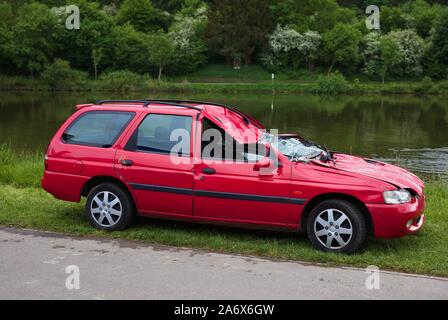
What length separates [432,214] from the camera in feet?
29.3

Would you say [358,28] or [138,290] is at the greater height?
[358,28]

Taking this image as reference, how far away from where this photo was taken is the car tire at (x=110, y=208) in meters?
7.63

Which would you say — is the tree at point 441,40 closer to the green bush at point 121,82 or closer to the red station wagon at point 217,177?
the green bush at point 121,82

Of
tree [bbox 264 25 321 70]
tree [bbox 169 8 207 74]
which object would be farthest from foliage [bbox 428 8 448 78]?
tree [bbox 169 8 207 74]

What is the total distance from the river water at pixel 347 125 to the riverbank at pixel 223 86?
11.7m

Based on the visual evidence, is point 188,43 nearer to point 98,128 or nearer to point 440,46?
point 440,46

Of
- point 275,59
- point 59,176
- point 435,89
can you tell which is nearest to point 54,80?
point 275,59

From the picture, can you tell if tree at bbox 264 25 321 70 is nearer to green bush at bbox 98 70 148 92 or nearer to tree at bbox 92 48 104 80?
green bush at bbox 98 70 148 92

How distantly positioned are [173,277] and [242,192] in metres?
1.63

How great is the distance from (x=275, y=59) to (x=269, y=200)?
3043 inches

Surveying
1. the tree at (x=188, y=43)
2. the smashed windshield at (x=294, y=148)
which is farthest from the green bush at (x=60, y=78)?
the smashed windshield at (x=294, y=148)

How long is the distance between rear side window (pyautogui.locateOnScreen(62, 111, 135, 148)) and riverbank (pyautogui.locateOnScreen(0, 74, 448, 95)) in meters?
57.4

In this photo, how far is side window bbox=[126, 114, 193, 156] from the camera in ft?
24.4

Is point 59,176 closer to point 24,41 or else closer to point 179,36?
point 24,41
